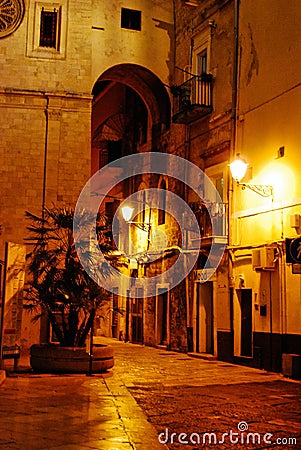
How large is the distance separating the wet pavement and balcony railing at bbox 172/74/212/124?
773cm

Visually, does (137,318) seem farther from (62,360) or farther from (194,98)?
(62,360)

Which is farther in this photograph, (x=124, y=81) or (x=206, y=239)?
(x=124, y=81)

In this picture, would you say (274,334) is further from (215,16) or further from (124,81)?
(124,81)

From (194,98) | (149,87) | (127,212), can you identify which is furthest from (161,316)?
(149,87)

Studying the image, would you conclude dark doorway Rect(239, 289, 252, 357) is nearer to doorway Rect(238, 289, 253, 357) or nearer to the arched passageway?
doorway Rect(238, 289, 253, 357)

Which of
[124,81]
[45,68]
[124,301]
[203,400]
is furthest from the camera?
[124,301]

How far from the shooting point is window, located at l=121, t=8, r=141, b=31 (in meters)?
20.4

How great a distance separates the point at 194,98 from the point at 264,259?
6.31 meters

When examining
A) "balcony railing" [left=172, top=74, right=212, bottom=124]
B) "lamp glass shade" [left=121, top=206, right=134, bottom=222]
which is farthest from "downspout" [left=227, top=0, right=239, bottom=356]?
"lamp glass shade" [left=121, top=206, right=134, bottom=222]

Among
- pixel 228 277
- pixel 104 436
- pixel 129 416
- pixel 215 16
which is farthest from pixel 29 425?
pixel 215 16

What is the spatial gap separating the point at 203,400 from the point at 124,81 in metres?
14.9

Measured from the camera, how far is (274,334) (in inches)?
535

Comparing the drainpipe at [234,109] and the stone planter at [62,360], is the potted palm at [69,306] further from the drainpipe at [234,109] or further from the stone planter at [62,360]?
the drainpipe at [234,109]

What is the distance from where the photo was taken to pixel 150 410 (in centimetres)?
835
